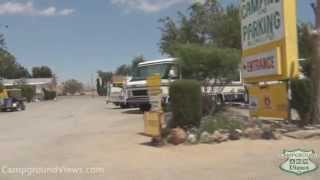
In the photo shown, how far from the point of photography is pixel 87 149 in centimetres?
1608

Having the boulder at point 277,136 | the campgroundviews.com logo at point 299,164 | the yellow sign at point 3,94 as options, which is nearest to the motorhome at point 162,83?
the boulder at point 277,136

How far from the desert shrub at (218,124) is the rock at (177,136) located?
0.55m

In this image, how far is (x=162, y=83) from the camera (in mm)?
29781

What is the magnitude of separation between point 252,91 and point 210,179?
32.1 ft

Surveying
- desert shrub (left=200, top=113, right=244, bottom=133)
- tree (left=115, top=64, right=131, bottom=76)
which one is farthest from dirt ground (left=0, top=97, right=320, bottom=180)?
tree (left=115, top=64, right=131, bottom=76)

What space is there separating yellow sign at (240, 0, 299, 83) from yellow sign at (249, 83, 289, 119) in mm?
289

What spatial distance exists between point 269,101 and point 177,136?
427 centimetres

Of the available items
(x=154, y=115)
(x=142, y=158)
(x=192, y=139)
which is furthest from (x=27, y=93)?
(x=142, y=158)

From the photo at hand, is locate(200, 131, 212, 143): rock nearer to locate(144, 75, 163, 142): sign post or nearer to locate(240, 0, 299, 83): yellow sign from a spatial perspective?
locate(144, 75, 163, 142): sign post

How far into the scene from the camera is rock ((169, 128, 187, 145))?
15828mm

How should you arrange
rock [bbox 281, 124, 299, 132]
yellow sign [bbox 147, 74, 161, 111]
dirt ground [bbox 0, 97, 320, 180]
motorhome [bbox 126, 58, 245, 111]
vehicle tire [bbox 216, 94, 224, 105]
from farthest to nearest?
A: 1. motorhome [bbox 126, 58, 245, 111]
2. vehicle tire [bbox 216, 94, 224, 105]
3. rock [bbox 281, 124, 299, 132]
4. yellow sign [bbox 147, 74, 161, 111]
5. dirt ground [bbox 0, 97, 320, 180]

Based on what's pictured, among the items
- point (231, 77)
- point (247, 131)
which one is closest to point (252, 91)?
point (247, 131)

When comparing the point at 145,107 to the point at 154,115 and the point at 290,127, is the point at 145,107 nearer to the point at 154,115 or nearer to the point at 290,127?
the point at 290,127

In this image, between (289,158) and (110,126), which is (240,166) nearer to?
(289,158)
